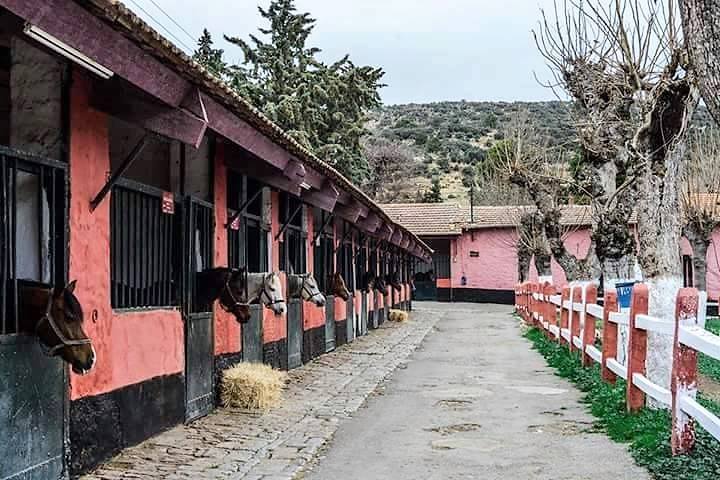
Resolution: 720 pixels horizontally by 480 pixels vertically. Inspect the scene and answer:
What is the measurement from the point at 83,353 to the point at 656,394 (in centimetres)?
483

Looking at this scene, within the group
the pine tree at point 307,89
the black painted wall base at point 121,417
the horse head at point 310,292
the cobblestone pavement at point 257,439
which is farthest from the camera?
the pine tree at point 307,89

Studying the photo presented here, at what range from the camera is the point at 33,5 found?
476cm

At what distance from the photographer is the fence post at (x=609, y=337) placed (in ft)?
35.5

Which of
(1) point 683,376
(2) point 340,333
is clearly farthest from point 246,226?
(2) point 340,333

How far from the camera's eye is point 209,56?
41375 millimetres

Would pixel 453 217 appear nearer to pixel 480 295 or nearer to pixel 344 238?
pixel 480 295

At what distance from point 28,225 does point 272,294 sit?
4.51 m

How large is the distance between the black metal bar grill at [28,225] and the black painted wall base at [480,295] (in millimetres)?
39655

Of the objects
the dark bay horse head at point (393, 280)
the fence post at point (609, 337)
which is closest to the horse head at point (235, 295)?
the fence post at point (609, 337)

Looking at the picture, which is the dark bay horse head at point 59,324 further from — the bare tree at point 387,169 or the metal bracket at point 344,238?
the bare tree at point 387,169

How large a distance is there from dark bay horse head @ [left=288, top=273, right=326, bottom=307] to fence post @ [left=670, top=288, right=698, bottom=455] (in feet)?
21.3

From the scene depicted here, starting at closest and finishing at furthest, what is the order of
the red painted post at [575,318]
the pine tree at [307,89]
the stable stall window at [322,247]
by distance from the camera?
the red painted post at [575,318], the stable stall window at [322,247], the pine tree at [307,89]

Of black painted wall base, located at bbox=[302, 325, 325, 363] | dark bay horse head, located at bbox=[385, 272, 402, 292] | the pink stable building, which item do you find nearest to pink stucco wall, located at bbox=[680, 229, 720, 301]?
the pink stable building

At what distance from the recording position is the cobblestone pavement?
Result: 6848 mm
